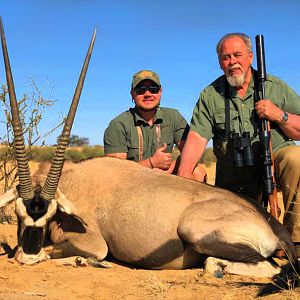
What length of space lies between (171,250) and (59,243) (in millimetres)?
1173

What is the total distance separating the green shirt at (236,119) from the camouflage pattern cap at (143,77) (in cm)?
81

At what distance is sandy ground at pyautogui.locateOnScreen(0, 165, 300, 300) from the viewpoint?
3.57 meters

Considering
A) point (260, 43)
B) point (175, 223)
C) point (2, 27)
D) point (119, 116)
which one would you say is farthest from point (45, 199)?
point (260, 43)

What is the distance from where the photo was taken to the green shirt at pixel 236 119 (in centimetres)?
600

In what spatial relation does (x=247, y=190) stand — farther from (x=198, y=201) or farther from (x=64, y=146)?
(x=64, y=146)

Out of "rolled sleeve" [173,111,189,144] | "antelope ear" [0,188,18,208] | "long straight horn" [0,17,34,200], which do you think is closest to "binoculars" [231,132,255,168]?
"rolled sleeve" [173,111,189,144]

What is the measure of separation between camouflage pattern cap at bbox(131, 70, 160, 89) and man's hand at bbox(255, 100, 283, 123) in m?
1.71

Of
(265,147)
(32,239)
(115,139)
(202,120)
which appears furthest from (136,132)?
(32,239)

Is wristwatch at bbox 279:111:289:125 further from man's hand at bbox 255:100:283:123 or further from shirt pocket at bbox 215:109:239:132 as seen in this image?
shirt pocket at bbox 215:109:239:132

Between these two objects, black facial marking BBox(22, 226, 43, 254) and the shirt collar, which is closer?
black facial marking BBox(22, 226, 43, 254)

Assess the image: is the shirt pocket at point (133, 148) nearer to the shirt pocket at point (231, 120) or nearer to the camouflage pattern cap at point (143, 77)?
the camouflage pattern cap at point (143, 77)

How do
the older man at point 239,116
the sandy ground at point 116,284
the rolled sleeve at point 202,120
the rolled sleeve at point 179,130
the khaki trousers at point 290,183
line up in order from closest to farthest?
1. the sandy ground at point 116,284
2. the khaki trousers at point 290,183
3. the older man at point 239,116
4. the rolled sleeve at point 202,120
5. the rolled sleeve at point 179,130

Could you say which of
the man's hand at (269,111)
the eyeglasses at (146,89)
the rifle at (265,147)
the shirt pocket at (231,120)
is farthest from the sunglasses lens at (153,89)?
the man's hand at (269,111)

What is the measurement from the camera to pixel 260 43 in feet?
19.4
